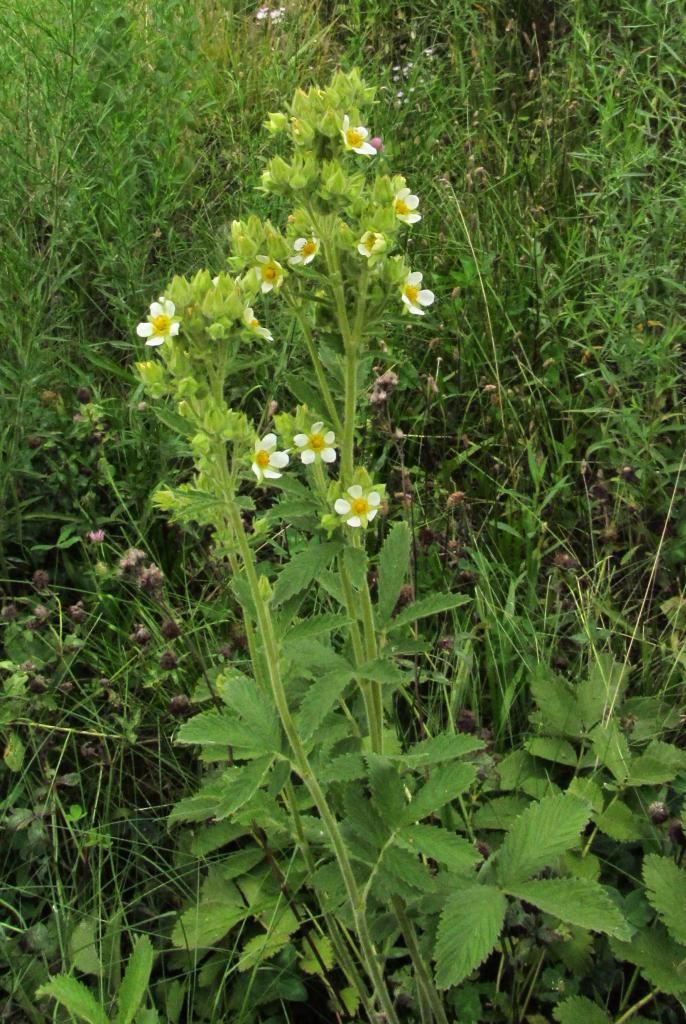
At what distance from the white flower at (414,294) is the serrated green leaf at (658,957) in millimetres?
968

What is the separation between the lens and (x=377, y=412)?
223cm

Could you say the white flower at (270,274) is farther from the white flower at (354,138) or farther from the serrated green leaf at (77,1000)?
the serrated green leaf at (77,1000)

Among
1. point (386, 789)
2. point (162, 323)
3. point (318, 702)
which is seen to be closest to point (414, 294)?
point (162, 323)

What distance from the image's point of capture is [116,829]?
1.91m

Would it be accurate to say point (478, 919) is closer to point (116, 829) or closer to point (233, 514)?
point (233, 514)

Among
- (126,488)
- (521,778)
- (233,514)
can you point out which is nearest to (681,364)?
(521,778)

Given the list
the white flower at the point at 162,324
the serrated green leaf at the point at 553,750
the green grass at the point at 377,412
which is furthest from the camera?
the green grass at the point at 377,412

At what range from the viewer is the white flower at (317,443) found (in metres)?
1.31

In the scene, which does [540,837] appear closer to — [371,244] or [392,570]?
[392,570]

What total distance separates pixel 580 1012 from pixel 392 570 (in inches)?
27.4

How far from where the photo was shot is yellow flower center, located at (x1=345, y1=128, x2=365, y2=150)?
50.0 inches

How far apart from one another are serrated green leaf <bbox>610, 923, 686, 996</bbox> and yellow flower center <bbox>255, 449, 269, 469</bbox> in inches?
34.4

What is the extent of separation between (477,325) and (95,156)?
118cm

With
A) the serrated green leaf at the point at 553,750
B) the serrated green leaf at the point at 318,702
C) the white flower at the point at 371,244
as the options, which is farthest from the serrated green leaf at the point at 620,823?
the white flower at the point at 371,244
